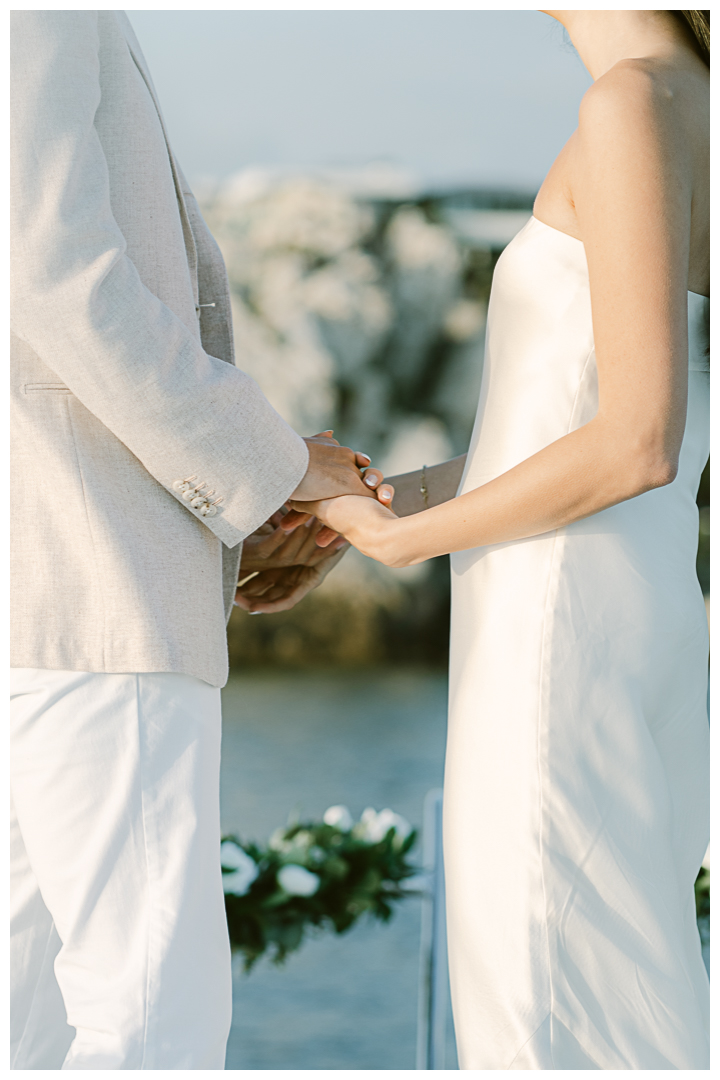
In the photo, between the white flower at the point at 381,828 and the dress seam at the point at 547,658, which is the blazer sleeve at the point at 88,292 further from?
the white flower at the point at 381,828

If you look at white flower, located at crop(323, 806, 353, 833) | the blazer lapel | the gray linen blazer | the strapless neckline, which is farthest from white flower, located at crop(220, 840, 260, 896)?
the strapless neckline

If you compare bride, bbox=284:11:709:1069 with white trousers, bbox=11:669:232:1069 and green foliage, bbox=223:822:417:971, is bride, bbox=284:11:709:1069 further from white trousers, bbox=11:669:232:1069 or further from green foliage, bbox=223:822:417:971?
green foliage, bbox=223:822:417:971

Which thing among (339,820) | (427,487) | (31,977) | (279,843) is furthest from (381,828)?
(31,977)

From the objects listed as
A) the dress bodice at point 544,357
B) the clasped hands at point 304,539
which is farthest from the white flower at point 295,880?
the dress bodice at point 544,357

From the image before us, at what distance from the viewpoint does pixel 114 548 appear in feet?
3.18

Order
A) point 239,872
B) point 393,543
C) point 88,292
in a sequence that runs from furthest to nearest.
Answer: point 239,872 → point 393,543 → point 88,292

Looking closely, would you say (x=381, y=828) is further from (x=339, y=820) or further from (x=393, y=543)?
(x=393, y=543)

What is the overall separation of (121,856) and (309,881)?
967 mm

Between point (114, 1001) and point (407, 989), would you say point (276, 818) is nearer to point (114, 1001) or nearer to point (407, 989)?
point (407, 989)

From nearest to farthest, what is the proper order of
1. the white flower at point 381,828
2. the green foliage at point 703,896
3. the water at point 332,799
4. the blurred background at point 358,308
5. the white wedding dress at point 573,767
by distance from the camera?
1. the white wedding dress at point 573,767
2. the white flower at point 381,828
3. the green foliage at point 703,896
4. the water at point 332,799
5. the blurred background at point 358,308

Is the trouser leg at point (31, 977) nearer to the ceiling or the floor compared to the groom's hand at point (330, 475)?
nearer to the floor

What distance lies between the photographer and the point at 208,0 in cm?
125

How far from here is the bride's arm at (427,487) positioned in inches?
54.9

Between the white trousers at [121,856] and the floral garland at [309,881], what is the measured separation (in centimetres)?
86
